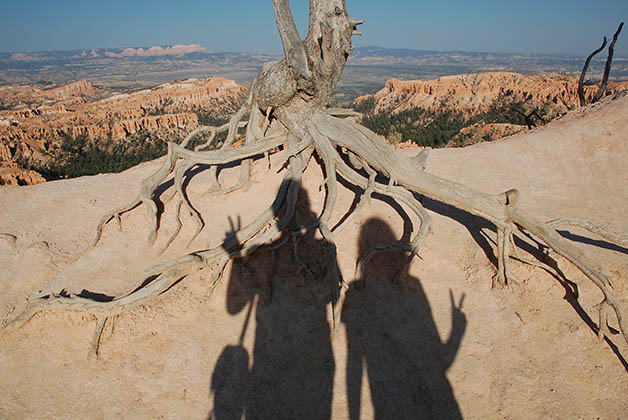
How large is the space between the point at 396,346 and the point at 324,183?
10.2 feet

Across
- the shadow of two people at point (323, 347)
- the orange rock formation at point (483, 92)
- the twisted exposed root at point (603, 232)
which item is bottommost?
the shadow of two people at point (323, 347)

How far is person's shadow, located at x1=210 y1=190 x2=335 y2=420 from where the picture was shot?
4.38 metres

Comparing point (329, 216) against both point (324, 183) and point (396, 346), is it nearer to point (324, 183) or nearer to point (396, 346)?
point (324, 183)

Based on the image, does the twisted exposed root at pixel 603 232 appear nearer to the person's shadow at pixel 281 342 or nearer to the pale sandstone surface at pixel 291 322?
the pale sandstone surface at pixel 291 322

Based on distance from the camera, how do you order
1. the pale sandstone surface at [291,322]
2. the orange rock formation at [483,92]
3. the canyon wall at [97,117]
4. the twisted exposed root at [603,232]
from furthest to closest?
the orange rock formation at [483,92], the canyon wall at [97,117], the twisted exposed root at [603,232], the pale sandstone surface at [291,322]

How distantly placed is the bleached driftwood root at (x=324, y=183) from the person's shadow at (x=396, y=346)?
52 centimetres

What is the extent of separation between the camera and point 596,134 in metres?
10.6

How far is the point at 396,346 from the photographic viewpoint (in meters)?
5.03

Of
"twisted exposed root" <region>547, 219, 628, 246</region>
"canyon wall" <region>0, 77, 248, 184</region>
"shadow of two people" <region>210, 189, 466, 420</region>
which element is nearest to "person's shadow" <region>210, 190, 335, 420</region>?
"shadow of two people" <region>210, 189, 466, 420</region>

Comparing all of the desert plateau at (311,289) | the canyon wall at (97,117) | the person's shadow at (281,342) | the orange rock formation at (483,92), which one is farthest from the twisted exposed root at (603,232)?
the orange rock formation at (483,92)

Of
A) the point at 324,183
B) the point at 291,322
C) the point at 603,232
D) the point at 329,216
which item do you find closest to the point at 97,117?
the point at 324,183

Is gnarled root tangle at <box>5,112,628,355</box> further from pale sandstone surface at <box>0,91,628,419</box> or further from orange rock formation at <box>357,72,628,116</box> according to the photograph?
orange rock formation at <box>357,72,628,116</box>

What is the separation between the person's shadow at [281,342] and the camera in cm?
438

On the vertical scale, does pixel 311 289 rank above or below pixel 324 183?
below
